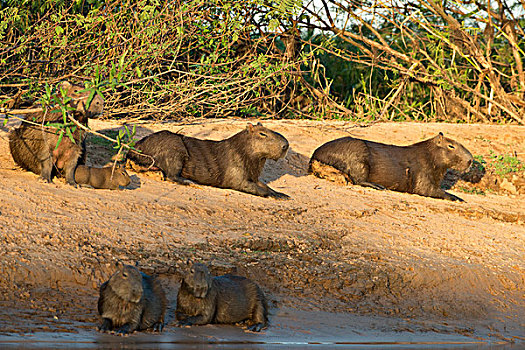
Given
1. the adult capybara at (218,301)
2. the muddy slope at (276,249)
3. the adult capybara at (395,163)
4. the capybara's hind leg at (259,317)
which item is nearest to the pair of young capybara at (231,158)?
the adult capybara at (395,163)

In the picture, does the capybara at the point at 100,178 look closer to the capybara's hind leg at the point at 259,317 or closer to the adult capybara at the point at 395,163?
the capybara's hind leg at the point at 259,317

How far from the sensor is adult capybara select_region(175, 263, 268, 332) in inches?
165

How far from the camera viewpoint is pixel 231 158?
7.98 meters

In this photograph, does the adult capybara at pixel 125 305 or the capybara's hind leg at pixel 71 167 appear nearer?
the adult capybara at pixel 125 305

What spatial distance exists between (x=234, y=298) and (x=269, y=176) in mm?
4482

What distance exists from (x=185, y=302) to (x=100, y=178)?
9.36 feet

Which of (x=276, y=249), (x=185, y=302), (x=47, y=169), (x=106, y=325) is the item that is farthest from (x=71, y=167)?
(x=106, y=325)

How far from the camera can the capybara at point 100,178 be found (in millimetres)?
6781

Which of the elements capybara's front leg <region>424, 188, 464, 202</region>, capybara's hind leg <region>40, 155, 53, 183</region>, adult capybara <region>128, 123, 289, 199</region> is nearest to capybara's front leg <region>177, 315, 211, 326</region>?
capybara's hind leg <region>40, 155, 53, 183</region>

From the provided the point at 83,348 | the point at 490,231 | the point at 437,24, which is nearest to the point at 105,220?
the point at 83,348

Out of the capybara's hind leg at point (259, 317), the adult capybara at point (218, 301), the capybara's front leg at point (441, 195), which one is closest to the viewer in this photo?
the adult capybara at point (218, 301)

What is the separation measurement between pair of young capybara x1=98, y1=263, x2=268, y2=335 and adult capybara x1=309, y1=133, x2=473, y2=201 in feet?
14.4

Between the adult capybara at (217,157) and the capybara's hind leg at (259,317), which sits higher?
the adult capybara at (217,157)

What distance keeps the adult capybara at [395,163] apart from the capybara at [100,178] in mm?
2912
